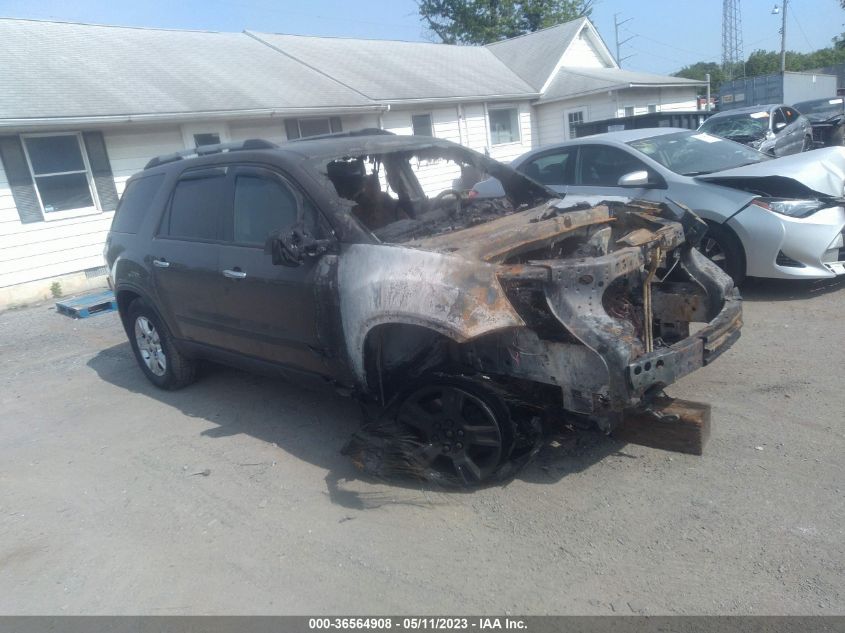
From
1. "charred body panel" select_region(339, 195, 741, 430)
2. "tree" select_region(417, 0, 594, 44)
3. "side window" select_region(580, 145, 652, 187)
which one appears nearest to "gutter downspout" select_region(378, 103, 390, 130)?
"side window" select_region(580, 145, 652, 187)

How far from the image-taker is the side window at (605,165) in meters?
7.04

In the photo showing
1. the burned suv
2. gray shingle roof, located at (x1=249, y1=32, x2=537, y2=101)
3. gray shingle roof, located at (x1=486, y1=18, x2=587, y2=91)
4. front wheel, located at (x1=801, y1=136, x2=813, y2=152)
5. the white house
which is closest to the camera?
the burned suv

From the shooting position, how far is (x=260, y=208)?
447 centimetres

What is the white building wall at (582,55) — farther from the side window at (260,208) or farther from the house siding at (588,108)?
the side window at (260,208)

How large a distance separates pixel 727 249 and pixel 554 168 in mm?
2267

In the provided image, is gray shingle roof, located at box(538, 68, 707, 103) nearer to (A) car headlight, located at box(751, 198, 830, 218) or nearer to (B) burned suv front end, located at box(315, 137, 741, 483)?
(A) car headlight, located at box(751, 198, 830, 218)

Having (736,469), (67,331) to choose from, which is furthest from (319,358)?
(67,331)

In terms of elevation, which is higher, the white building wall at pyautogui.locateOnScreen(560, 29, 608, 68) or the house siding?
the white building wall at pyautogui.locateOnScreen(560, 29, 608, 68)

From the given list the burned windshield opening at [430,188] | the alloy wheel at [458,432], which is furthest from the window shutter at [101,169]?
the alloy wheel at [458,432]

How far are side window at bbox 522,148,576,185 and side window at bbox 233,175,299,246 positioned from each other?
3895 millimetres

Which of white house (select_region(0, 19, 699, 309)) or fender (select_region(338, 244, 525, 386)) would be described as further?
white house (select_region(0, 19, 699, 309))

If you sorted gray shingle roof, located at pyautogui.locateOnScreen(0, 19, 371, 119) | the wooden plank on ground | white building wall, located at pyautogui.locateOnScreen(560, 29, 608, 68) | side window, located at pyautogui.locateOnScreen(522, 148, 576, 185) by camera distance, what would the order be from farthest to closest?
white building wall, located at pyautogui.locateOnScreen(560, 29, 608, 68), gray shingle roof, located at pyautogui.locateOnScreen(0, 19, 371, 119), side window, located at pyautogui.locateOnScreen(522, 148, 576, 185), the wooden plank on ground

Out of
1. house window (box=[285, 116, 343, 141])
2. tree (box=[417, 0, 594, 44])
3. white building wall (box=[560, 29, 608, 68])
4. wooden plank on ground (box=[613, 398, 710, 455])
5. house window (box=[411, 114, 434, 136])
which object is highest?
tree (box=[417, 0, 594, 44])

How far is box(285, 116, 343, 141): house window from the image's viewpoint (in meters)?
15.3
